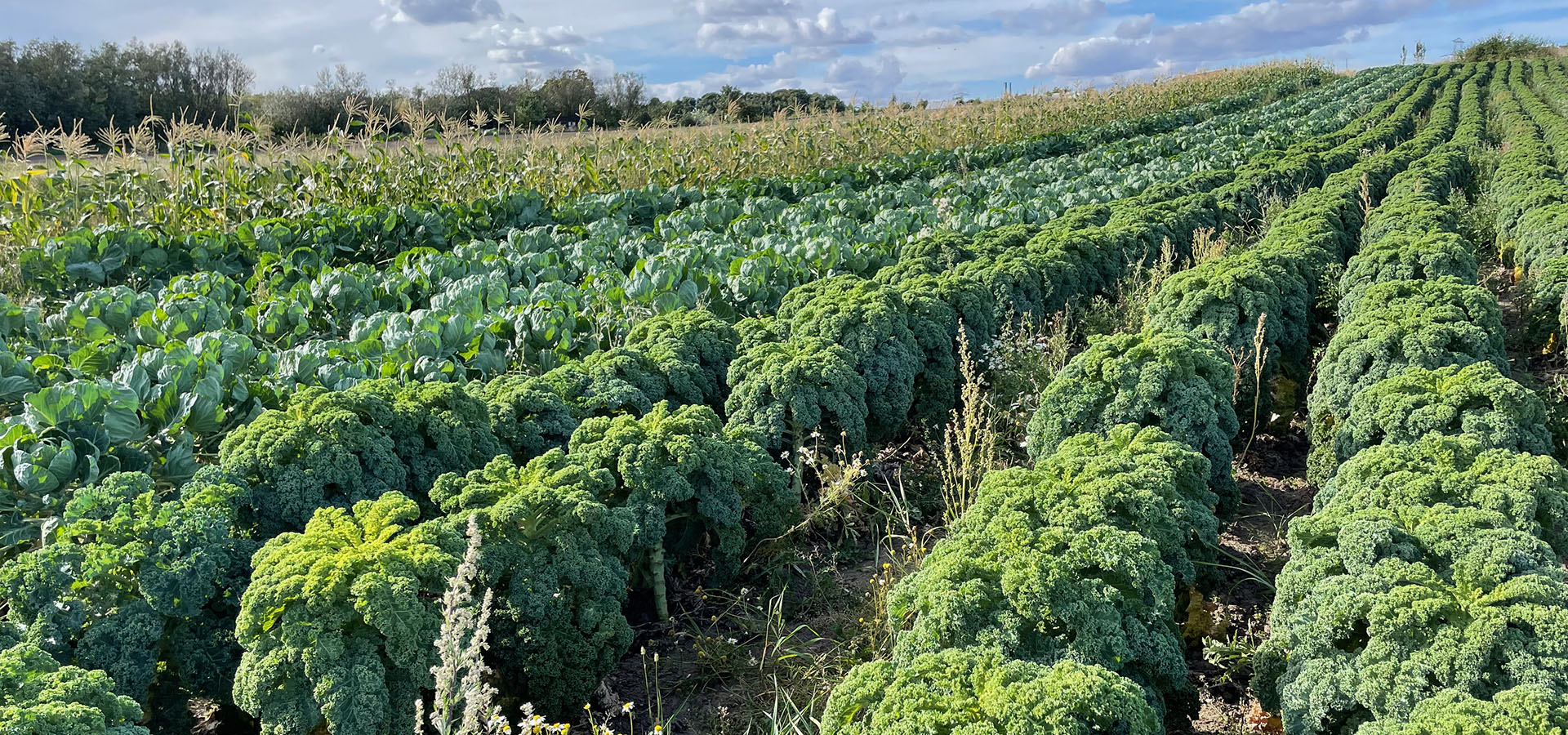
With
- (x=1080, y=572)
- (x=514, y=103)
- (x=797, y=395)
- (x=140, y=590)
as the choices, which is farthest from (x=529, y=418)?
(x=514, y=103)

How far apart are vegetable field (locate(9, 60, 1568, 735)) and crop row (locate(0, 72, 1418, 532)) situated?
0.09 ft

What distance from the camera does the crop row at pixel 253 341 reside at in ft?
12.4

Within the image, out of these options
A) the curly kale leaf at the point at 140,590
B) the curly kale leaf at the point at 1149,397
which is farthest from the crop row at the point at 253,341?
the curly kale leaf at the point at 1149,397

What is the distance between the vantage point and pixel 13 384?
180 inches

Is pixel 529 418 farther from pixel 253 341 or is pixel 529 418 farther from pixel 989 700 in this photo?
pixel 253 341

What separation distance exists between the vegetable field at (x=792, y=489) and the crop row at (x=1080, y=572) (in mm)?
15

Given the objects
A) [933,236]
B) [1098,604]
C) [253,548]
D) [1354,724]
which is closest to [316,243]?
[933,236]

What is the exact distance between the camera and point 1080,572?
2943 mm

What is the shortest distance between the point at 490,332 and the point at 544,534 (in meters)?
2.53

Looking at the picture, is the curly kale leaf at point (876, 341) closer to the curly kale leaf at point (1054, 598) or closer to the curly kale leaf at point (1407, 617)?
the curly kale leaf at point (1054, 598)

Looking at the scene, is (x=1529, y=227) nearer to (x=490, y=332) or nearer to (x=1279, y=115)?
(x=490, y=332)

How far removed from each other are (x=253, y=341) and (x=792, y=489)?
154 inches

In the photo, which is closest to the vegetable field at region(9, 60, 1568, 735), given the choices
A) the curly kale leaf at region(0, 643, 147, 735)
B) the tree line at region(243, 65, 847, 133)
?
the curly kale leaf at region(0, 643, 147, 735)

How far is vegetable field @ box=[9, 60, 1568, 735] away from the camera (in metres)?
2.57
